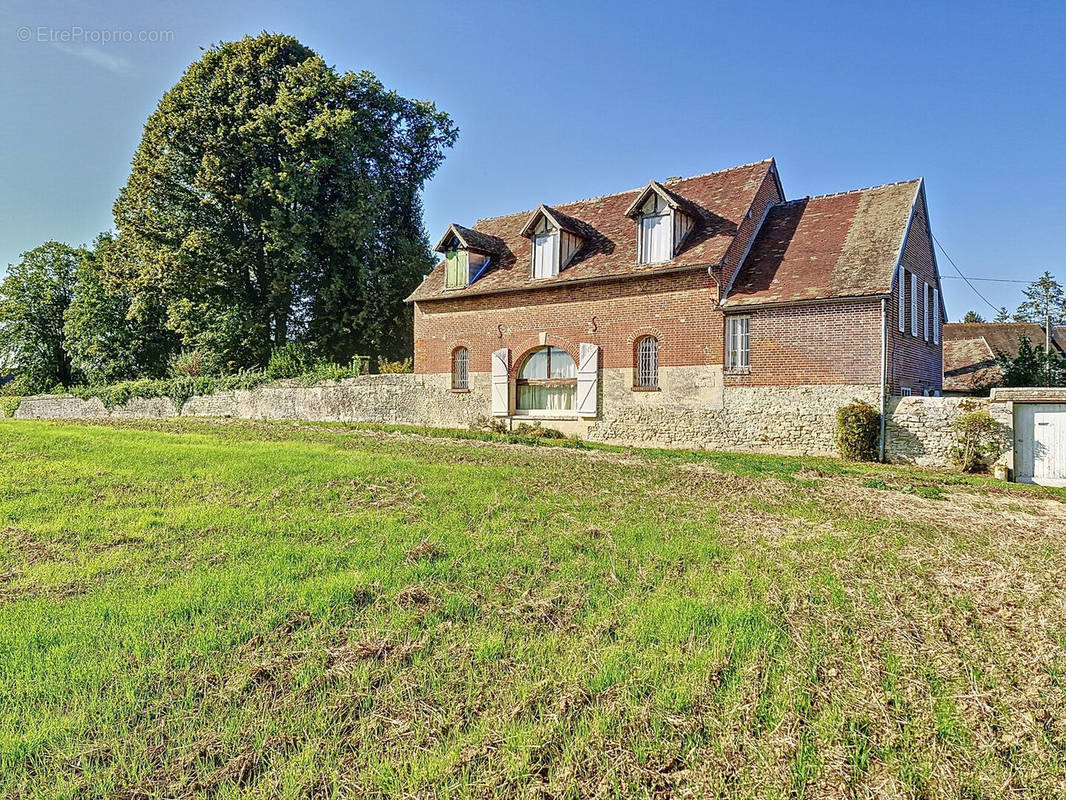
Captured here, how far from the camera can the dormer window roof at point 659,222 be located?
663 inches

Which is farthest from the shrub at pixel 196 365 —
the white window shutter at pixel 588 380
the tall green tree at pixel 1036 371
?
the tall green tree at pixel 1036 371

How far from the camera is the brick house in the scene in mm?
14797

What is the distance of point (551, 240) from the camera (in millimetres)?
18938

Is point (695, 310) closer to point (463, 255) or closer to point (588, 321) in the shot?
point (588, 321)

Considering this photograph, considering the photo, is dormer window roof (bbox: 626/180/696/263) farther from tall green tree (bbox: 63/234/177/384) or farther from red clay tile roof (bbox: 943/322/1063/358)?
tall green tree (bbox: 63/234/177/384)

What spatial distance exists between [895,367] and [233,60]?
1095 inches

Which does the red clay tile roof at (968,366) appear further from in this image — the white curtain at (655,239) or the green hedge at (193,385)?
the green hedge at (193,385)

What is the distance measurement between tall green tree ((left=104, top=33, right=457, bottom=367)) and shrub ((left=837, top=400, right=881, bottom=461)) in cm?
2012

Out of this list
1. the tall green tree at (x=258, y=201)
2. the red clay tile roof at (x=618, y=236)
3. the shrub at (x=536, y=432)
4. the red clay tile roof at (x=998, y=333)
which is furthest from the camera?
the red clay tile roof at (x=998, y=333)

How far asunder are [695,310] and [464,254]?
27.3ft

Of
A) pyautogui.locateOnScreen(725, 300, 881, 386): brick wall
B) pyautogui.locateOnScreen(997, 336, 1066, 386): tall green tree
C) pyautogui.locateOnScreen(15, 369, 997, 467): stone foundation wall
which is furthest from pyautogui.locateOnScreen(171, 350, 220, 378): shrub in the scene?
pyautogui.locateOnScreen(997, 336, 1066, 386): tall green tree

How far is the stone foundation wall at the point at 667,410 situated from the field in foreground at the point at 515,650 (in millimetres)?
6565

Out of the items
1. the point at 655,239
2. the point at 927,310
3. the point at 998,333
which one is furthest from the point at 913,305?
the point at 998,333

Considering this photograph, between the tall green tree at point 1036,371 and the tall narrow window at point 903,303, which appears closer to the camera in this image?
the tall narrow window at point 903,303
